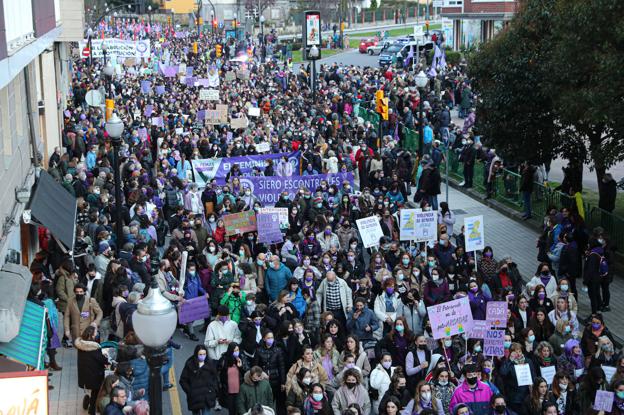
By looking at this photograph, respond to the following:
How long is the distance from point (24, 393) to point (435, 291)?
9303 mm

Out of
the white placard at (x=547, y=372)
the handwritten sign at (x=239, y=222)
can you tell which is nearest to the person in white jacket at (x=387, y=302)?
the white placard at (x=547, y=372)

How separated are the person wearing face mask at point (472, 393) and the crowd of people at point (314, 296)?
0.02 metres

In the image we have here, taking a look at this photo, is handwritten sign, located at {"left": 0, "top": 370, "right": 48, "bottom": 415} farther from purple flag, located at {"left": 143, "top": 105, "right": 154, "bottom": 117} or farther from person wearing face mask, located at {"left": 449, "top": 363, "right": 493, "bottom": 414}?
purple flag, located at {"left": 143, "top": 105, "right": 154, "bottom": 117}

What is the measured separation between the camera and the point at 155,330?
357 inches

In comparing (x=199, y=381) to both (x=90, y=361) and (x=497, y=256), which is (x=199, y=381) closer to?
(x=90, y=361)

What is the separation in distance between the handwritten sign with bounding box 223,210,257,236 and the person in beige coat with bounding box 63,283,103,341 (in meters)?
5.37

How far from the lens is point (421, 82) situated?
1181 inches

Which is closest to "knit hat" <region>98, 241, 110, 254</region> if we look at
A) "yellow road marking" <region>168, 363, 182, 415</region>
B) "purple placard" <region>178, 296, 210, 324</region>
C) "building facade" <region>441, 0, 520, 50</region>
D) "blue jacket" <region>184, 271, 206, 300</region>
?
"blue jacket" <region>184, 271, 206, 300</region>

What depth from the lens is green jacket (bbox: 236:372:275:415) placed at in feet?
43.8

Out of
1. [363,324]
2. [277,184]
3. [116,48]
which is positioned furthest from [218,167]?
[116,48]

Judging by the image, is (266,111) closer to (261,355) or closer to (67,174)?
(67,174)

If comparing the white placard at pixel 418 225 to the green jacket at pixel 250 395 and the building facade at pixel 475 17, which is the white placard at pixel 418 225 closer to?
the green jacket at pixel 250 395

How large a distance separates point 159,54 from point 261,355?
52.1 m

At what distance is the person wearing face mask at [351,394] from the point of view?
1324 centimetres
